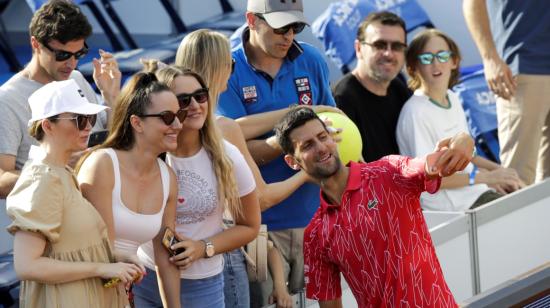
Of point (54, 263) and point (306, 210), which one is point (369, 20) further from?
point (54, 263)

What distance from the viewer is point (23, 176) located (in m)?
2.98

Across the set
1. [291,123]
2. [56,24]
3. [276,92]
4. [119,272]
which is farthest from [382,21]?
[119,272]

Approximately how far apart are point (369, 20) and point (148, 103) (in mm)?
2226

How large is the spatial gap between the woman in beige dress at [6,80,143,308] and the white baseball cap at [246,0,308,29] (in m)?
1.27

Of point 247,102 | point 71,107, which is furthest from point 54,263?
point 247,102

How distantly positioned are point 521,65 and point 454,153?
2536 millimetres

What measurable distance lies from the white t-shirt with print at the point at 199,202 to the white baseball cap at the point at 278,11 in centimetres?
85

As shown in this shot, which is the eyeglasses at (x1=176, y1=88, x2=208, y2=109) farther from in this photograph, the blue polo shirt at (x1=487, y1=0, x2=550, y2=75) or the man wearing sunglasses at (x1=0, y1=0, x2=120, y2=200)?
the blue polo shirt at (x1=487, y1=0, x2=550, y2=75)

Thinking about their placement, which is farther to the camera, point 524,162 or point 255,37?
point 524,162

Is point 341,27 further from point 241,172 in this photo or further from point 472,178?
point 241,172

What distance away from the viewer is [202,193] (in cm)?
347

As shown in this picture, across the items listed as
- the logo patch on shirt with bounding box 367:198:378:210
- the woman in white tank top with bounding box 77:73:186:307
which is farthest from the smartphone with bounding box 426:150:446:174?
the woman in white tank top with bounding box 77:73:186:307

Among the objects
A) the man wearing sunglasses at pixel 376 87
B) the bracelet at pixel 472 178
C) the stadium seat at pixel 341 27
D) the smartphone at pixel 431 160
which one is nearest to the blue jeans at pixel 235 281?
the smartphone at pixel 431 160

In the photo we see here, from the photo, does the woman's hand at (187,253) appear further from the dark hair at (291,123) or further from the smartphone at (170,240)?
the dark hair at (291,123)
